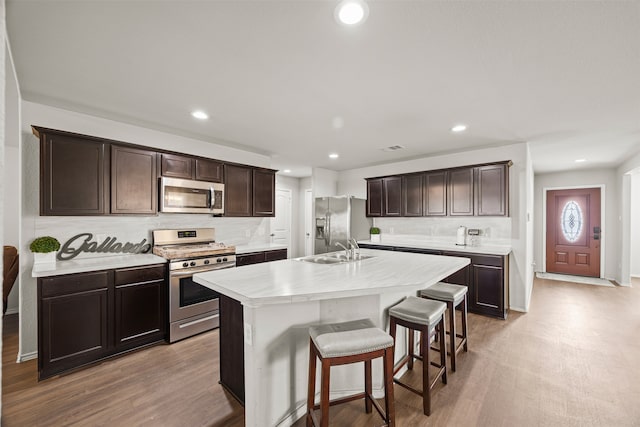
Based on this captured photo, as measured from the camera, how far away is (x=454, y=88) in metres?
2.39

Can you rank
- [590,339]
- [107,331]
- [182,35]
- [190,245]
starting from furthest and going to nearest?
1. [190,245]
2. [590,339]
3. [107,331]
4. [182,35]

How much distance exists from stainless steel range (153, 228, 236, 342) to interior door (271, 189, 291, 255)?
3523mm

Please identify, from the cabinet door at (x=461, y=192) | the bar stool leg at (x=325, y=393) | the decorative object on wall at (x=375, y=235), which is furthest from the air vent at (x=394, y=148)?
the bar stool leg at (x=325, y=393)

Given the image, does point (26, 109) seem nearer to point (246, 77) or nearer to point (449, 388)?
point (246, 77)

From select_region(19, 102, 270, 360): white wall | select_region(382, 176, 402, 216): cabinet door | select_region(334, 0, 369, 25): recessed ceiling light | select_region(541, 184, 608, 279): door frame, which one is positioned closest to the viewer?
select_region(334, 0, 369, 25): recessed ceiling light

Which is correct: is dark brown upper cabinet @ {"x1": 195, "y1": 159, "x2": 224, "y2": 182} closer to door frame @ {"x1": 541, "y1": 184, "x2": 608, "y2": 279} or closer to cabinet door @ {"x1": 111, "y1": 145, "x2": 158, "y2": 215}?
cabinet door @ {"x1": 111, "y1": 145, "x2": 158, "y2": 215}

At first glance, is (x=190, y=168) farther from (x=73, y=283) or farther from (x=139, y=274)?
(x=73, y=283)

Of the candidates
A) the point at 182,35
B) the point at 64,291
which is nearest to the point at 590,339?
the point at 182,35

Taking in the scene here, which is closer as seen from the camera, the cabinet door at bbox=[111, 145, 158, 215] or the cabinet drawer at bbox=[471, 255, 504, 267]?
the cabinet door at bbox=[111, 145, 158, 215]

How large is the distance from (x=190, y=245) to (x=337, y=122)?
8.14ft

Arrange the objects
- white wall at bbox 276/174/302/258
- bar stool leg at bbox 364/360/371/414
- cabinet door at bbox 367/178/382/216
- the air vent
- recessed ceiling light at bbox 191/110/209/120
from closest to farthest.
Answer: bar stool leg at bbox 364/360/371/414
recessed ceiling light at bbox 191/110/209/120
the air vent
cabinet door at bbox 367/178/382/216
white wall at bbox 276/174/302/258

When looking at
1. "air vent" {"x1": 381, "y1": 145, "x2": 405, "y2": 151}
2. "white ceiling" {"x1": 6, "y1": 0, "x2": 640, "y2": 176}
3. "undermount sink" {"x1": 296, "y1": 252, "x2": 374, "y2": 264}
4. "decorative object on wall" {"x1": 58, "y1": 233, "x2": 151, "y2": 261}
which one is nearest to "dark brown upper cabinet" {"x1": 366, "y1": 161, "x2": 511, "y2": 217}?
"air vent" {"x1": 381, "y1": 145, "x2": 405, "y2": 151}

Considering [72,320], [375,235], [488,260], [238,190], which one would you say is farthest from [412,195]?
[72,320]

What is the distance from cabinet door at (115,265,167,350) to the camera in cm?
271
